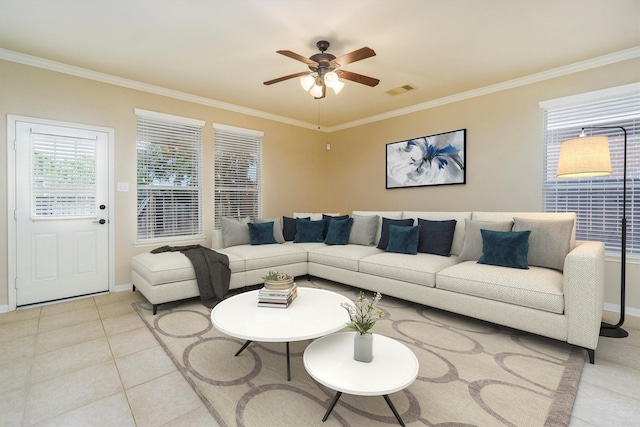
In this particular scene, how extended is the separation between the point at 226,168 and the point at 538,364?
4.42m

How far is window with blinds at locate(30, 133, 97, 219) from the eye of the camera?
3312mm

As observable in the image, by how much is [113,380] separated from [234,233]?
2.49m

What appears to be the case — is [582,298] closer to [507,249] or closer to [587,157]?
[507,249]

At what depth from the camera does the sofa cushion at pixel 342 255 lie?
12.0 ft

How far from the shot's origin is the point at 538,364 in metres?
2.09

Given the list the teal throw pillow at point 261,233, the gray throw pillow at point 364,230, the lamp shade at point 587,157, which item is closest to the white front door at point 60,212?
the teal throw pillow at point 261,233

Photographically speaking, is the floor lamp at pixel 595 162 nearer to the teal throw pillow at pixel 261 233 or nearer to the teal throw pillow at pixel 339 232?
the teal throw pillow at pixel 339 232

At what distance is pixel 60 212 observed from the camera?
345cm

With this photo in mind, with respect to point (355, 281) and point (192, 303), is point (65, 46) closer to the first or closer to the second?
point (192, 303)

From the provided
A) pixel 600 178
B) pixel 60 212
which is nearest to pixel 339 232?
pixel 600 178

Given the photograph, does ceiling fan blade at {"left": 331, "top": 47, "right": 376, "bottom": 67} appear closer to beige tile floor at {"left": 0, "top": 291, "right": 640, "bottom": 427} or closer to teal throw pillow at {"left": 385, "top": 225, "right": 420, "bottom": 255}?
teal throw pillow at {"left": 385, "top": 225, "right": 420, "bottom": 255}

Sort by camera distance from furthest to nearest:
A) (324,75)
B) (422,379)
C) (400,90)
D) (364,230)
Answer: (364,230) → (400,90) → (324,75) → (422,379)

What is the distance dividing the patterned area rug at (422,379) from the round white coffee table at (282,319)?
19 centimetres

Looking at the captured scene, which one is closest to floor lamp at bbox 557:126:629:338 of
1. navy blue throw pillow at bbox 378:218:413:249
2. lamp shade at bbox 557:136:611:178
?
lamp shade at bbox 557:136:611:178
